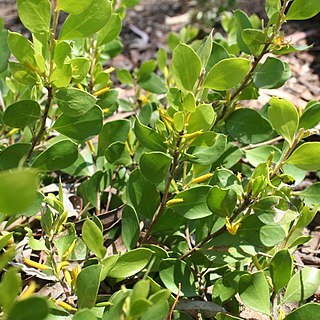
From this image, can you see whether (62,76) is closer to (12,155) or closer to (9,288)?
(12,155)

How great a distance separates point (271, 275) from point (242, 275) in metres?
0.09

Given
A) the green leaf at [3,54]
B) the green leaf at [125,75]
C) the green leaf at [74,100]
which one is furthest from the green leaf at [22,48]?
the green leaf at [125,75]

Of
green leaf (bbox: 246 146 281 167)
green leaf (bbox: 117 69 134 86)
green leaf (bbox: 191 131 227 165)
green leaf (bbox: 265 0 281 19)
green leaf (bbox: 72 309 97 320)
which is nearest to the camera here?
green leaf (bbox: 72 309 97 320)

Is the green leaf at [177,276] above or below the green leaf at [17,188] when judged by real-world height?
below

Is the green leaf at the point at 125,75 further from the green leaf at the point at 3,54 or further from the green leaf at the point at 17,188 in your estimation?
the green leaf at the point at 17,188

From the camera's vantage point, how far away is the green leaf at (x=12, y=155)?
4.92 ft

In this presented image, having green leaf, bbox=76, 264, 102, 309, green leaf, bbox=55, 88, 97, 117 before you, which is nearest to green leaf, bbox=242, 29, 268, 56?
green leaf, bbox=55, 88, 97, 117

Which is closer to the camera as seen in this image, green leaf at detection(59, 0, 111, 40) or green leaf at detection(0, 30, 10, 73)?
green leaf at detection(59, 0, 111, 40)

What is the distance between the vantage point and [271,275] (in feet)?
4.75

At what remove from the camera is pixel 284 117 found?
1.49 metres

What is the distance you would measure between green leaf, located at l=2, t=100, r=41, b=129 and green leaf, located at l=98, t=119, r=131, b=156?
33 cm

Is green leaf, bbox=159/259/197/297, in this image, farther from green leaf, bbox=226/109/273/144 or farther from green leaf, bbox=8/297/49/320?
green leaf, bbox=8/297/49/320

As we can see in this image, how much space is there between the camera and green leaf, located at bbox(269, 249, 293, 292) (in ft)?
4.64

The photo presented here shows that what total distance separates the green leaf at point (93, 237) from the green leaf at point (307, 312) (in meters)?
0.48
